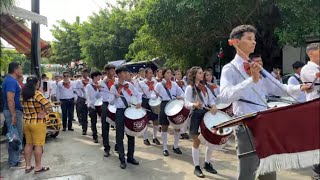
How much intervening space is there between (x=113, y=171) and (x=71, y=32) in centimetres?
3569

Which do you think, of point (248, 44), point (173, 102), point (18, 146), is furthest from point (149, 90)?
point (248, 44)

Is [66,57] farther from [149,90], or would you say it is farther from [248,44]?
[248,44]

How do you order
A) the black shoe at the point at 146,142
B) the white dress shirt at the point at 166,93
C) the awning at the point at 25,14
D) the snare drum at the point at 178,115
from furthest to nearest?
the black shoe at the point at 146,142, the white dress shirt at the point at 166,93, the awning at the point at 25,14, the snare drum at the point at 178,115

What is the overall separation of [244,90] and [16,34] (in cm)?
883

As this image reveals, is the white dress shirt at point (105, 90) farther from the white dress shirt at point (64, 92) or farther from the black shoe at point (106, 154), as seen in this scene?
the white dress shirt at point (64, 92)

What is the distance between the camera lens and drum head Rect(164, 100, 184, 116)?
6976 mm

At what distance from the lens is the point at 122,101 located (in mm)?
6398

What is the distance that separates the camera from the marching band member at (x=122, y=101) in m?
6.37

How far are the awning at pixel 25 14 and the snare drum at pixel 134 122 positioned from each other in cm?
350

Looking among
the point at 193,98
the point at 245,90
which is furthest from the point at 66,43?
the point at 245,90

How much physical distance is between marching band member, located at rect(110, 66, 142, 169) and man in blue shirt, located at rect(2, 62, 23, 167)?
1.63 meters

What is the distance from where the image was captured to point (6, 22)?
30.4 feet

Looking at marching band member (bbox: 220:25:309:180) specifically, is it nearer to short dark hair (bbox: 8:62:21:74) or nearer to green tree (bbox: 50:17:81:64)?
short dark hair (bbox: 8:62:21:74)

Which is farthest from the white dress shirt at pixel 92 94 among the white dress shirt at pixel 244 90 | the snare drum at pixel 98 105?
the white dress shirt at pixel 244 90
